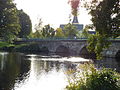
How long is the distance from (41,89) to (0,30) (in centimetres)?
2438

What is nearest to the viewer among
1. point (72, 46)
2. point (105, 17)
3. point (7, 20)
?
point (105, 17)

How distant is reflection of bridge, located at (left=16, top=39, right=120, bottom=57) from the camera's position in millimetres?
56791

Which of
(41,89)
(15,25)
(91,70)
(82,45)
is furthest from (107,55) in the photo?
(91,70)

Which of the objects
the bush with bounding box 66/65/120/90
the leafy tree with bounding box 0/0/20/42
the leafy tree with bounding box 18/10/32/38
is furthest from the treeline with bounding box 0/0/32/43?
the leafy tree with bounding box 18/10/32/38

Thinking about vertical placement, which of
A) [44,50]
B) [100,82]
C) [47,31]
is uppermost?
[47,31]

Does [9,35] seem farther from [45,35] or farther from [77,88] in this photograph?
[45,35]

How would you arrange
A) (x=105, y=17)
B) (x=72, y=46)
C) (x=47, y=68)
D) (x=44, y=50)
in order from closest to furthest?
(x=105, y=17) → (x=47, y=68) → (x=72, y=46) → (x=44, y=50)

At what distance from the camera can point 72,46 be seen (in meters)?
68.4

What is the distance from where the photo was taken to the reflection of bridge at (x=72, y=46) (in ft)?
186

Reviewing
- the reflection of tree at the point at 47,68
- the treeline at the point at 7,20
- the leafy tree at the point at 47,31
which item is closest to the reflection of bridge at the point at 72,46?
the leafy tree at the point at 47,31

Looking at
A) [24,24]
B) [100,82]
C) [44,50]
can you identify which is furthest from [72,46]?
[100,82]

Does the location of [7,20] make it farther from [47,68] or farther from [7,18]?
[47,68]

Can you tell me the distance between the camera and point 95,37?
16.2m

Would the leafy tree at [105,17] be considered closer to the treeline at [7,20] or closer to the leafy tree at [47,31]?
the treeline at [7,20]
